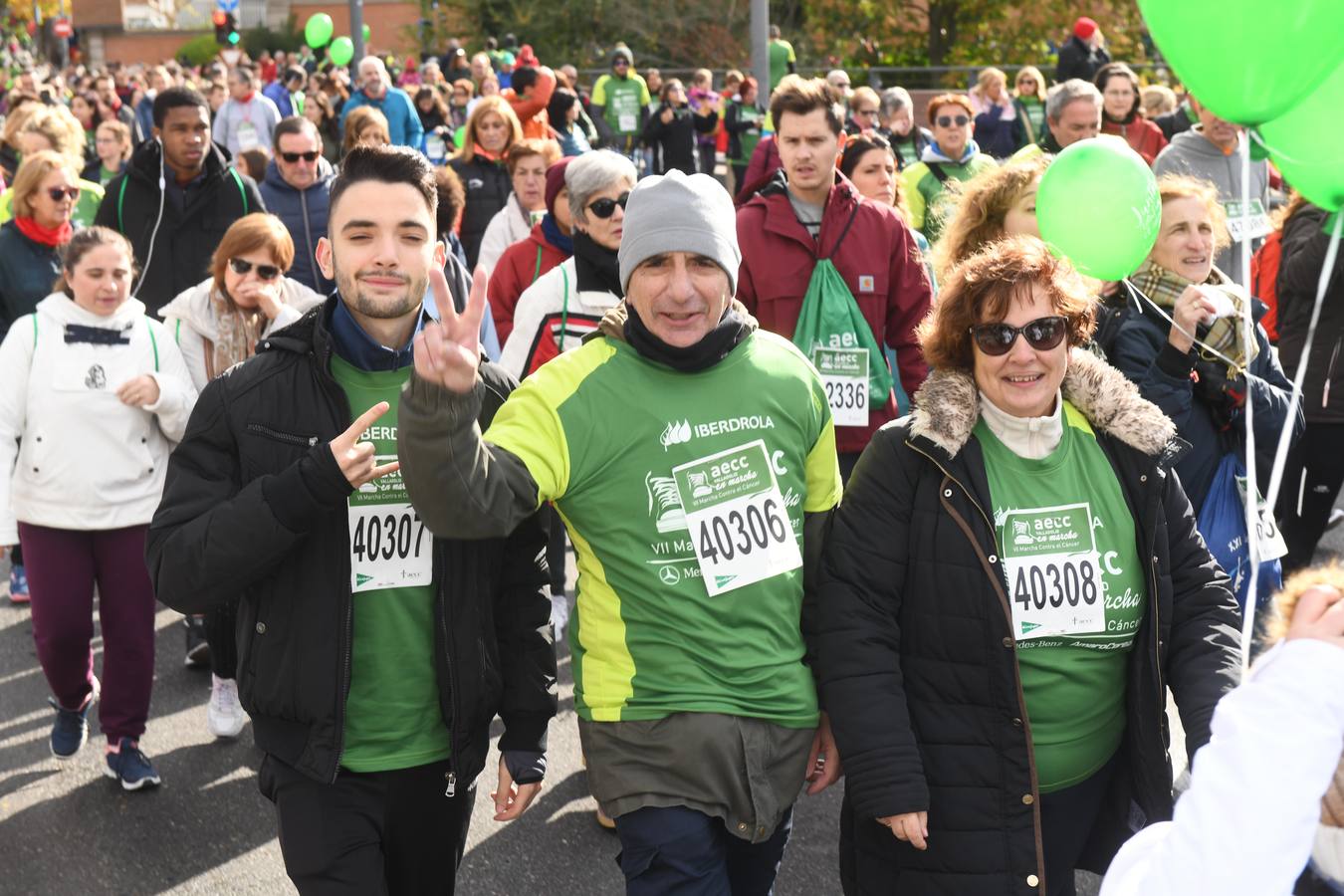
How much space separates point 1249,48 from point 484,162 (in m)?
7.59

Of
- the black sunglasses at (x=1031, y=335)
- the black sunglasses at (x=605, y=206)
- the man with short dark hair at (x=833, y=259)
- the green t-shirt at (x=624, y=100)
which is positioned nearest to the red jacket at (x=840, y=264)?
the man with short dark hair at (x=833, y=259)

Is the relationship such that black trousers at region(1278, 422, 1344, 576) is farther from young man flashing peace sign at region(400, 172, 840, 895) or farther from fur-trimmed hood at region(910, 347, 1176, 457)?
young man flashing peace sign at region(400, 172, 840, 895)

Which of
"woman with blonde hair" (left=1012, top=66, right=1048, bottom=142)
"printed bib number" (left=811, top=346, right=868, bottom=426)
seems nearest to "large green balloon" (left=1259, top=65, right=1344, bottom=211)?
"printed bib number" (left=811, top=346, right=868, bottom=426)

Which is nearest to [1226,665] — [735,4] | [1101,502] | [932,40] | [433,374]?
[1101,502]

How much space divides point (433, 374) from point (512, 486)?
1.12 ft

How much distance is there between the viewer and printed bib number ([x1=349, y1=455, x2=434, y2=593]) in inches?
125

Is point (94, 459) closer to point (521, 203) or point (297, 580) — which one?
point (297, 580)

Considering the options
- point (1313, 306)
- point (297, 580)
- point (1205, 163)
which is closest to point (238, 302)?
point (297, 580)

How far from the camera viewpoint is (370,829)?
3.20 m

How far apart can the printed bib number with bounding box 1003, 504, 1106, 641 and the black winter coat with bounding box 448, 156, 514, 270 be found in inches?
275

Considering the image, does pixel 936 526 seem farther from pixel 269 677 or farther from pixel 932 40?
pixel 932 40

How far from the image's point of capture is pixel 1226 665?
3104 millimetres

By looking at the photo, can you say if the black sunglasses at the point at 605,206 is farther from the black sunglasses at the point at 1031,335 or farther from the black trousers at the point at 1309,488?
the black trousers at the point at 1309,488

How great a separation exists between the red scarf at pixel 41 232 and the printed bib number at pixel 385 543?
14.4ft
